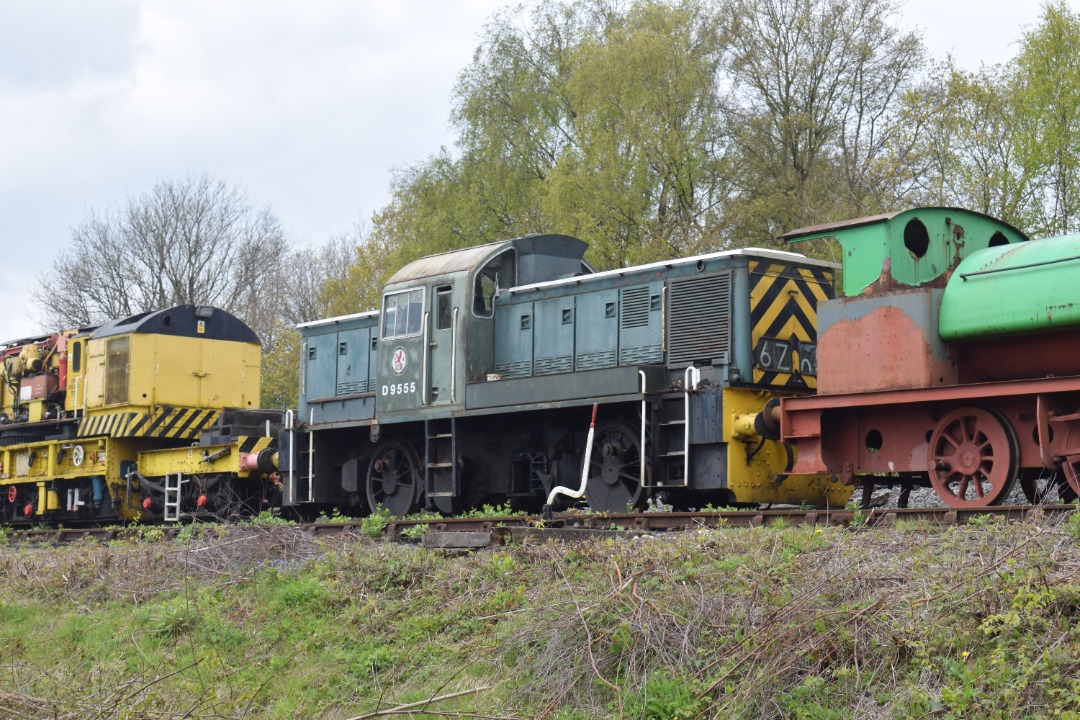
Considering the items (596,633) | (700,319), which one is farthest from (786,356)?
(596,633)

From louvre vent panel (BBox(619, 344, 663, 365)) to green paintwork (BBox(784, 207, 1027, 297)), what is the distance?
9.96 ft

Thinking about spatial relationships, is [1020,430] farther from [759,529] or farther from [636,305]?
[636,305]

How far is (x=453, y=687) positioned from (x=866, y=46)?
27226mm

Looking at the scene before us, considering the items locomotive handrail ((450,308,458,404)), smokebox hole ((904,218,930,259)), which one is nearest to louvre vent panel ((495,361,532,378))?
locomotive handrail ((450,308,458,404))

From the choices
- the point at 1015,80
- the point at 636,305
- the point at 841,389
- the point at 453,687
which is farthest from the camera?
the point at 1015,80

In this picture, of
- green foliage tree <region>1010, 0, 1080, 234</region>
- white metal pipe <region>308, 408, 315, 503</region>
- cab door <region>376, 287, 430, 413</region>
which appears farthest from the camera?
green foliage tree <region>1010, 0, 1080, 234</region>

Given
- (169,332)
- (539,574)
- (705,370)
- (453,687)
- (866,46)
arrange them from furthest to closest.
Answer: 1. (866,46)
2. (169,332)
3. (705,370)
4. (539,574)
5. (453,687)

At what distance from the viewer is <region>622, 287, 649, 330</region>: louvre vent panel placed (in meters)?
14.5

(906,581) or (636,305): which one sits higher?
(636,305)

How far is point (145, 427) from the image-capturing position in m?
21.0

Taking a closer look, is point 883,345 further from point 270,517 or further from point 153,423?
point 153,423

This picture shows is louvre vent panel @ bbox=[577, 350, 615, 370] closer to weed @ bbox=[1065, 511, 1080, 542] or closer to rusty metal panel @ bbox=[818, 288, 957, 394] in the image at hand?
rusty metal panel @ bbox=[818, 288, 957, 394]

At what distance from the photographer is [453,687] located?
783cm

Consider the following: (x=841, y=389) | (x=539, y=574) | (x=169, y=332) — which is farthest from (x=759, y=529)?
(x=169, y=332)
